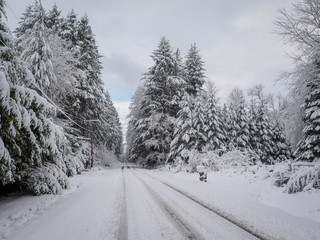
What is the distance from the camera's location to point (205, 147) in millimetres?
18281

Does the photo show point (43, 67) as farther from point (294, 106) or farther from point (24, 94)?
point (294, 106)

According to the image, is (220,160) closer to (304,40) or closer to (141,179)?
(141,179)

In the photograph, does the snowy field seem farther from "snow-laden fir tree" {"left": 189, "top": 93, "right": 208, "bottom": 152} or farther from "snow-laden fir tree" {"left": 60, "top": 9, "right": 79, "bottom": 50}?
"snow-laden fir tree" {"left": 60, "top": 9, "right": 79, "bottom": 50}

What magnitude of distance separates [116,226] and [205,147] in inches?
596

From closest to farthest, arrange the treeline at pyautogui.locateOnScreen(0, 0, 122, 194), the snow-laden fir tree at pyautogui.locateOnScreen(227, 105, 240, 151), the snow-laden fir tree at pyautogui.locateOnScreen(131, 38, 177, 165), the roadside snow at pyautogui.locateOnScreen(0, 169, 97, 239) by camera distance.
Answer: the roadside snow at pyautogui.locateOnScreen(0, 169, 97, 239), the treeline at pyautogui.locateOnScreen(0, 0, 122, 194), the snow-laden fir tree at pyautogui.locateOnScreen(131, 38, 177, 165), the snow-laden fir tree at pyautogui.locateOnScreen(227, 105, 240, 151)

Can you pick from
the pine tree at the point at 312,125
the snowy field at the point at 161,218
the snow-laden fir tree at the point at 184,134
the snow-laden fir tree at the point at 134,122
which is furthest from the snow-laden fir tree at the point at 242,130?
the snowy field at the point at 161,218

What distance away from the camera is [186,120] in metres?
19.8

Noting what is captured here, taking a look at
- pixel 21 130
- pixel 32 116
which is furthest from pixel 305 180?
pixel 21 130

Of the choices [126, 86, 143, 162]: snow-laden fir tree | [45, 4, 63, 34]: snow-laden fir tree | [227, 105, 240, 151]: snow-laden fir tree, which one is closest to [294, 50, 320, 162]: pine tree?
[227, 105, 240, 151]: snow-laden fir tree

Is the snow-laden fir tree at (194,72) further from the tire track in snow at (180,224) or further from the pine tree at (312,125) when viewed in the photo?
the tire track in snow at (180,224)

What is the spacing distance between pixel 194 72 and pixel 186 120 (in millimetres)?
9772

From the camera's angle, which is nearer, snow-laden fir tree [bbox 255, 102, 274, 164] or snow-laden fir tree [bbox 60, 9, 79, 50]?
snow-laden fir tree [bbox 60, 9, 79, 50]

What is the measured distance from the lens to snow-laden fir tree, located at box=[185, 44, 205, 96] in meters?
26.3

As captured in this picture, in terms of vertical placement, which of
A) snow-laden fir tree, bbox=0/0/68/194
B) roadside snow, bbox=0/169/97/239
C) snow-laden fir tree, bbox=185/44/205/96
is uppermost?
snow-laden fir tree, bbox=185/44/205/96
